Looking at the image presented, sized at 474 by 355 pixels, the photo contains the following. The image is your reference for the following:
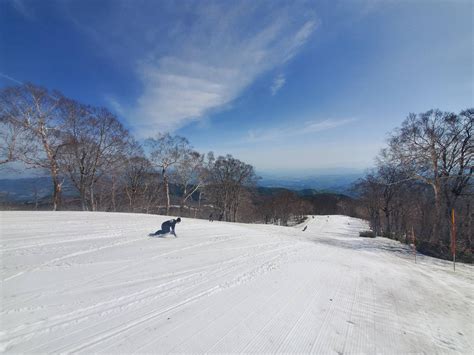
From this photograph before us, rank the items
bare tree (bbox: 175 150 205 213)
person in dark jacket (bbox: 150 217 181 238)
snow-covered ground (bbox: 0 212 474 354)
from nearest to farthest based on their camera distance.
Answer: snow-covered ground (bbox: 0 212 474 354), person in dark jacket (bbox: 150 217 181 238), bare tree (bbox: 175 150 205 213)

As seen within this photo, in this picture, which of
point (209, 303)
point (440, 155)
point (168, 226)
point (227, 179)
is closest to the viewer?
point (209, 303)

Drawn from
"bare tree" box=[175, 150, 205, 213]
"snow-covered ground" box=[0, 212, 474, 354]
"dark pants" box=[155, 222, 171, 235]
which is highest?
"bare tree" box=[175, 150, 205, 213]

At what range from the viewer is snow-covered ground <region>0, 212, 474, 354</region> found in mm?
2350

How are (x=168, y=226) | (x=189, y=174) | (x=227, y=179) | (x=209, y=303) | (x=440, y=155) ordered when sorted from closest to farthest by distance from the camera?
1. (x=209, y=303)
2. (x=168, y=226)
3. (x=440, y=155)
4. (x=189, y=174)
5. (x=227, y=179)

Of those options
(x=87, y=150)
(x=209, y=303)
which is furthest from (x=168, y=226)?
(x=87, y=150)

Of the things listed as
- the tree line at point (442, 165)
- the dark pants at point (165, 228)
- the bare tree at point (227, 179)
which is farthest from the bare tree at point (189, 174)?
the tree line at point (442, 165)

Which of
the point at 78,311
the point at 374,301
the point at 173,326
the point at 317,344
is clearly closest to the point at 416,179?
the point at 374,301

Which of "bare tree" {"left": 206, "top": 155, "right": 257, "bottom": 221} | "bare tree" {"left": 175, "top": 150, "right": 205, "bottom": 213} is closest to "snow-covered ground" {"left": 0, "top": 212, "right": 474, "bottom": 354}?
"bare tree" {"left": 175, "top": 150, "right": 205, "bottom": 213}

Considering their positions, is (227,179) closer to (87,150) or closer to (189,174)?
(189,174)

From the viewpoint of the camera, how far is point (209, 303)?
3.18 m

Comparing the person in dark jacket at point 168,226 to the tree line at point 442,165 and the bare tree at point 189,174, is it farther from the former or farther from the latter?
the bare tree at point 189,174

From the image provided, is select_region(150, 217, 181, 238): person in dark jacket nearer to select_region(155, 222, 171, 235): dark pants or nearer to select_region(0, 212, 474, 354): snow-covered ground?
select_region(155, 222, 171, 235): dark pants

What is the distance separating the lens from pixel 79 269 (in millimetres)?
4098

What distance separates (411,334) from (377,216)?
29.8 metres
